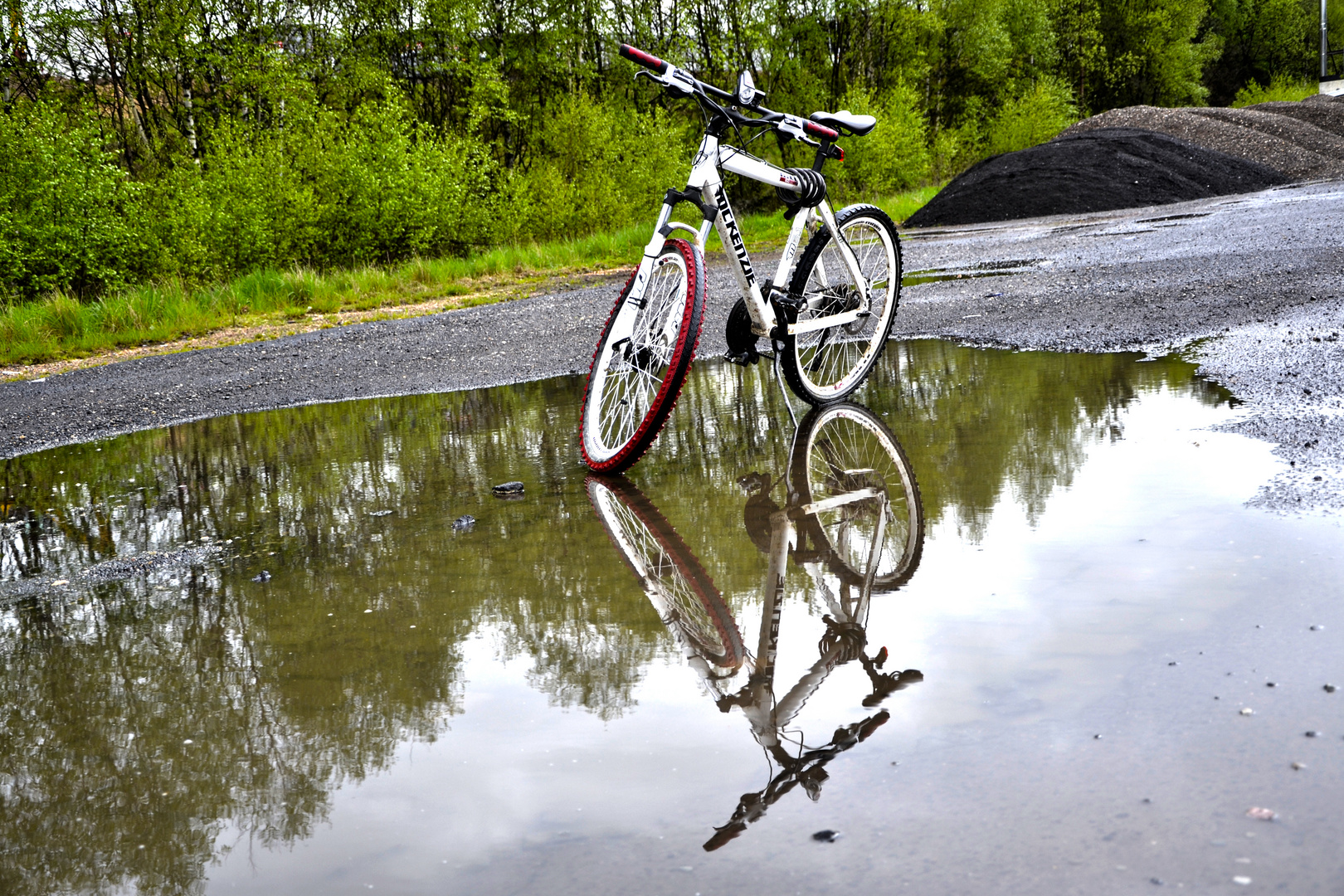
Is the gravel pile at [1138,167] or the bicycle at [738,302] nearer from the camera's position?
the bicycle at [738,302]

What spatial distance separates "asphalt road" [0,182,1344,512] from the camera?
4.44 m

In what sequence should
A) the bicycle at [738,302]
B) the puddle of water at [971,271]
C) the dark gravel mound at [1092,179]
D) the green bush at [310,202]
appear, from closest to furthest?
the bicycle at [738,302], the puddle of water at [971,271], the green bush at [310,202], the dark gravel mound at [1092,179]

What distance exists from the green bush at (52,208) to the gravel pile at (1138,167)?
15826mm

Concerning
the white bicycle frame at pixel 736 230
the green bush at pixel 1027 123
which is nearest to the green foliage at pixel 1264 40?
the green bush at pixel 1027 123

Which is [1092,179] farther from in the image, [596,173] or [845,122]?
[845,122]

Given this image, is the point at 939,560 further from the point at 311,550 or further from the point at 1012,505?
the point at 311,550

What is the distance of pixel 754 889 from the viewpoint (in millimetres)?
1536

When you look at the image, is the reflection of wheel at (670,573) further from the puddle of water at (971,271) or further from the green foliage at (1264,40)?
the green foliage at (1264,40)

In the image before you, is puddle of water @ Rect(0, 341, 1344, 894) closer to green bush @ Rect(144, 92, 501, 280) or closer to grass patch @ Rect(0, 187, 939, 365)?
grass patch @ Rect(0, 187, 939, 365)

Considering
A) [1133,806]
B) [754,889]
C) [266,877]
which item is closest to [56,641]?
[266,877]

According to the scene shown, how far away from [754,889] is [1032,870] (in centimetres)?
40

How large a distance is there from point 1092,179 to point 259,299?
17839mm

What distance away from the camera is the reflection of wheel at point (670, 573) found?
252 centimetres

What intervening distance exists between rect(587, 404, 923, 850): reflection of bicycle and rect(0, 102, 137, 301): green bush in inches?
531
